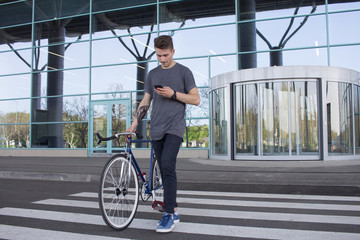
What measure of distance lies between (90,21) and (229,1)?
750cm

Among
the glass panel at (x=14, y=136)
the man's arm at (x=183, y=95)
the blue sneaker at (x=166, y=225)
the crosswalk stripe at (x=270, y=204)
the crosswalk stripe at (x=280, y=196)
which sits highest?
the man's arm at (x=183, y=95)

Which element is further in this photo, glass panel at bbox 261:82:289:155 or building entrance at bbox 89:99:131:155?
building entrance at bbox 89:99:131:155

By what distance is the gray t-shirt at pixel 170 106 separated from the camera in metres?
3.88

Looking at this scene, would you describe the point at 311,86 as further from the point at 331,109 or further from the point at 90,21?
the point at 90,21

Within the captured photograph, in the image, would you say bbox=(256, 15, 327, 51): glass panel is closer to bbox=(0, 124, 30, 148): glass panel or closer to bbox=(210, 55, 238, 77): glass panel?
bbox=(210, 55, 238, 77): glass panel

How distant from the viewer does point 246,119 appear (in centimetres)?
1234

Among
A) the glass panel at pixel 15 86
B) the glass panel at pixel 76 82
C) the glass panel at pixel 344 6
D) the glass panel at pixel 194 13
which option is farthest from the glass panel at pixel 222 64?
the glass panel at pixel 15 86

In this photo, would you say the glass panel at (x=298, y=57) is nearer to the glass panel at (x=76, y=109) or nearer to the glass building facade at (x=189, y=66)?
the glass building facade at (x=189, y=66)

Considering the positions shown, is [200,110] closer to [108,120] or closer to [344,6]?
[108,120]

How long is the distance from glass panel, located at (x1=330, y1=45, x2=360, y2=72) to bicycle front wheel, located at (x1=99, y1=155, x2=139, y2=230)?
13.1 m

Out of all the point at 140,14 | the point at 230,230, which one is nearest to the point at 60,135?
the point at 140,14

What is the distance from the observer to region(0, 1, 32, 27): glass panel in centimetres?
2044

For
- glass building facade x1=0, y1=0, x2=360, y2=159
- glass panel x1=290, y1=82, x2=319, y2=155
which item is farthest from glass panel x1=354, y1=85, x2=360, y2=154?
glass panel x1=290, y1=82, x2=319, y2=155

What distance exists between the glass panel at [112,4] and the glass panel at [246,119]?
829 cm
